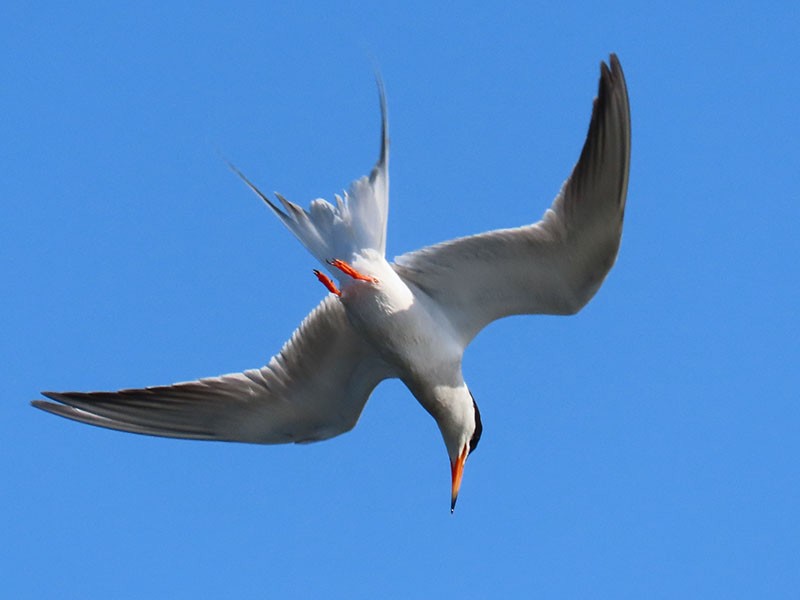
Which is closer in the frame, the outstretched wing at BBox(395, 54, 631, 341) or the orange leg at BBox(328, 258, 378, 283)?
the outstretched wing at BBox(395, 54, 631, 341)

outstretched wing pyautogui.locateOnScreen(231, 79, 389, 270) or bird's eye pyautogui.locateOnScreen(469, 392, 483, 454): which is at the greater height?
outstretched wing pyautogui.locateOnScreen(231, 79, 389, 270)

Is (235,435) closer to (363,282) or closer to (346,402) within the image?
(346,402)

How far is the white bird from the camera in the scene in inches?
328

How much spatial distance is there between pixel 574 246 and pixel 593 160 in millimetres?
633

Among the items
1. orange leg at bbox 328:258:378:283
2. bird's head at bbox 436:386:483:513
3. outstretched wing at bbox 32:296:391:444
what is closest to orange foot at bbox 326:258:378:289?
orange leg at bbox 328:258:378:283

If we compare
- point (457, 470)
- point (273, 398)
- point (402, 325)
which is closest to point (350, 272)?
point (402, 325)

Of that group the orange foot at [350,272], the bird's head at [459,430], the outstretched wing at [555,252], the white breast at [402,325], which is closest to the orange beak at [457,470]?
the bird's head at [459,430]

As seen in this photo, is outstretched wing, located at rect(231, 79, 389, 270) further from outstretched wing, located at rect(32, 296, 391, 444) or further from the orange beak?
the orange beak

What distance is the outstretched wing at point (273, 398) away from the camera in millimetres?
9438

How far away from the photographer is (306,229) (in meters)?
8.79

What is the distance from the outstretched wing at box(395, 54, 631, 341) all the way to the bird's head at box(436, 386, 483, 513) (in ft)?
1.43

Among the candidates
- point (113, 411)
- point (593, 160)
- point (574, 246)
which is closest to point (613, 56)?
point (593, 160)

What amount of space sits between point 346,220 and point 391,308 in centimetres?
60

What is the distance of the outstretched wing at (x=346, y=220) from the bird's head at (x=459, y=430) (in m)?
1.20
